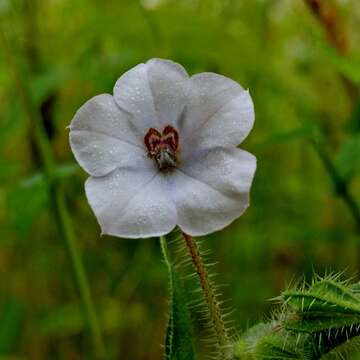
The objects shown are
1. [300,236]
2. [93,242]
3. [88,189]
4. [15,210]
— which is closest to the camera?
[88,189]

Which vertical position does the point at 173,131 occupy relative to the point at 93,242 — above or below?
above

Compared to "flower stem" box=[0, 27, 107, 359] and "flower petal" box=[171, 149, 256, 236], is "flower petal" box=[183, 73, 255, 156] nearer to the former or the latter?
"flower petal" box=[171, 149, 256, 236]

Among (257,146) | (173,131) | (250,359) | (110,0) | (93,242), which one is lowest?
(93,242)

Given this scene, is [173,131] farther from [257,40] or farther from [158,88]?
[257,40]

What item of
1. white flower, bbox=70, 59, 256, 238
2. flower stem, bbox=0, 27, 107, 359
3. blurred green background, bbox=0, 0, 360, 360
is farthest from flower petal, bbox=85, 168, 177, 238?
blurred green background, bbox=0, 0, 360, 360

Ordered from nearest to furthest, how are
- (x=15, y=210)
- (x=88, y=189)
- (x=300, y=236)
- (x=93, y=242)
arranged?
(x=88, y=189), (x=15, y=210), (x=300, y=236), (x=93, y=242)

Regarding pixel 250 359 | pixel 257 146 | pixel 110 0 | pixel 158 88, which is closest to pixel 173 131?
pixel 158 88

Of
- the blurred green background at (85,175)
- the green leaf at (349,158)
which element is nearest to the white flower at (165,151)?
the green leaf at (349,158)
